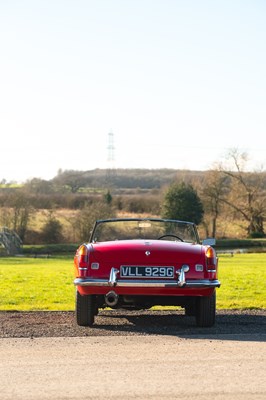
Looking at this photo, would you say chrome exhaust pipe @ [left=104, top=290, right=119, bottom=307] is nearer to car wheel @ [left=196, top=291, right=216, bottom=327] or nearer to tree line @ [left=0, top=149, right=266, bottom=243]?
car wheel @ [left=196, top=291, right=216, bottom=327]

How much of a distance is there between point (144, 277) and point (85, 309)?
878 millimetres

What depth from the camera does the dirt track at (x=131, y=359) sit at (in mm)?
6188

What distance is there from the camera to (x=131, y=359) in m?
7.54

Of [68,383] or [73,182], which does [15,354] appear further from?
[73,182]

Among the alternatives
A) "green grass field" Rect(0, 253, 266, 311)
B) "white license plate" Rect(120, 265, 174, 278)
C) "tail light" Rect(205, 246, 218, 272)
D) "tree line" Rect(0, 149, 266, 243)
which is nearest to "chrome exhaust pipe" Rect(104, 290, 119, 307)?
"white license plate" Rect(120, 265, 174, 278)

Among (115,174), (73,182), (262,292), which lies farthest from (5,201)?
(115,174)

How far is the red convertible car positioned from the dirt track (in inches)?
12.0

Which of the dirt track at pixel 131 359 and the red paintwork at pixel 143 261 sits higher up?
the red paintwork at pixel 143 261

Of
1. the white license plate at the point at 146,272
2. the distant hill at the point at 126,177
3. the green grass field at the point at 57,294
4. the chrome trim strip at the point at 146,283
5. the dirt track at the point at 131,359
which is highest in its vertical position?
the distant hill at the point at 126,177

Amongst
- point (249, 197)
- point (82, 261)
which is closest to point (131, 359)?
point (82, 261)

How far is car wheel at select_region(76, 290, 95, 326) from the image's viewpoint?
9930mm

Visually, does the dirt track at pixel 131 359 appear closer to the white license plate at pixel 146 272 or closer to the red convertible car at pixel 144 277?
the red convertible car at pixel 144 277

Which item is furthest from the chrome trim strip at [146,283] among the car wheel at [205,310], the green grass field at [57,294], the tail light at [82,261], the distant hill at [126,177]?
the distant hill at [126,177]

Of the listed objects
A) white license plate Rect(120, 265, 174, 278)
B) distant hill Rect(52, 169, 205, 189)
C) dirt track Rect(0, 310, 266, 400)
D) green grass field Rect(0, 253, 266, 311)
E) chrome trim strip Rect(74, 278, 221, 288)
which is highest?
distant hill Rect(52, 169, 205, 189)
